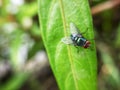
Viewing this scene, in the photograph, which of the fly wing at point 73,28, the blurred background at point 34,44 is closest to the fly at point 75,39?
the fly wing at point 73,28

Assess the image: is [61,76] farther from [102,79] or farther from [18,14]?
[102,79]

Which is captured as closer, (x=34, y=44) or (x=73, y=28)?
(x=73, y=28)

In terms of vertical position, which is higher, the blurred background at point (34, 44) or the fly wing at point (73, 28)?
the fly wing at point (73, 28)

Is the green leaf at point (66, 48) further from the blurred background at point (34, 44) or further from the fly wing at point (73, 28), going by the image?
the blurred background at point (34, 44)

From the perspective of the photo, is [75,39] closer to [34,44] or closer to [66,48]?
[66,48]

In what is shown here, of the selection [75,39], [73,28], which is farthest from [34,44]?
[73,28]

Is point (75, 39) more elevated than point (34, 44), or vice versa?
point (75, 39)

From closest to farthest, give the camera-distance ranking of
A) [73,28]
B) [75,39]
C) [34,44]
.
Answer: [73,28]
[75,39]
[34,44]
